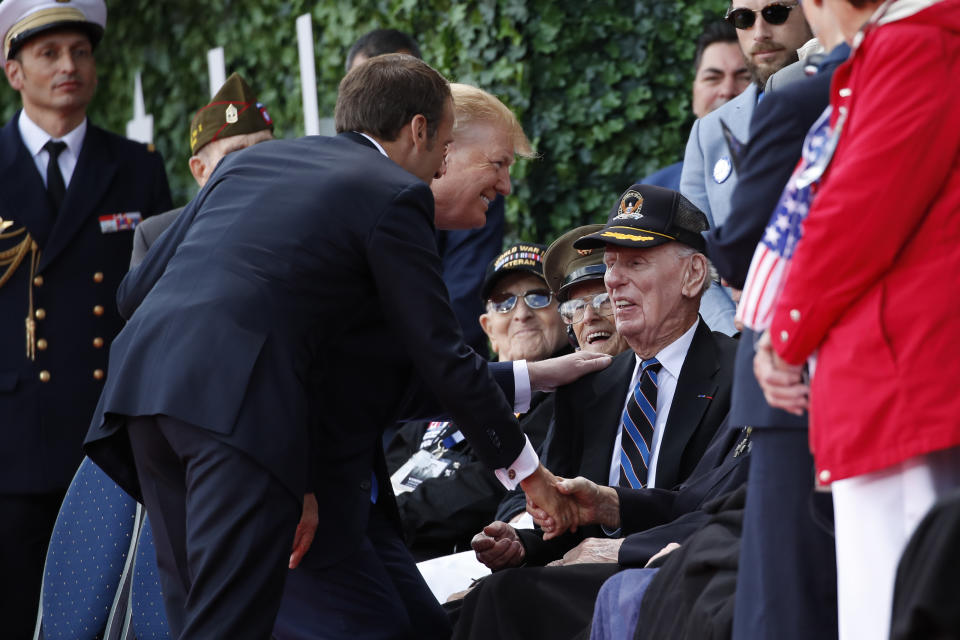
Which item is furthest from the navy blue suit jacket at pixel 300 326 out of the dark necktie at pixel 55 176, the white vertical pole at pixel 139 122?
the white vertical pole at pixel 139 122

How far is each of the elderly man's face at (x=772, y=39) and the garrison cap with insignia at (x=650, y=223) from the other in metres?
0.67

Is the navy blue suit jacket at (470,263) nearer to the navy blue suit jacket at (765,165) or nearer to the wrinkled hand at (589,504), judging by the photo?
the wrinkled hand at (589,504)

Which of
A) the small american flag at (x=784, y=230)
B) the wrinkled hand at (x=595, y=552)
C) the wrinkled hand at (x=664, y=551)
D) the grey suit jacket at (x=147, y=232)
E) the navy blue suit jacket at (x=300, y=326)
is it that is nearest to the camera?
the small american flag at (x=784, y=230)

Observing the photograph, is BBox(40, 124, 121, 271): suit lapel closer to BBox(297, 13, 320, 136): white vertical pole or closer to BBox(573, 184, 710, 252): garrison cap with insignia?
BBox(297, 13, 320, 136): white vertical pole

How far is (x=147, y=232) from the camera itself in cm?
494

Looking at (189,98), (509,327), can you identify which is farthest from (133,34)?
(509,327)

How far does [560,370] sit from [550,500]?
1.86 ft

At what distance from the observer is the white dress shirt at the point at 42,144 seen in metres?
5.36

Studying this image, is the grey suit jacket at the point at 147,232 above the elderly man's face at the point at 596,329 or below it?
above

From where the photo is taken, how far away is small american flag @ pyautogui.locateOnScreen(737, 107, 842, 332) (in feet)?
7.80

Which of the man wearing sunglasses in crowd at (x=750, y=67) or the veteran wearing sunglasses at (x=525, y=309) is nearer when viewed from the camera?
the man wearing sunglasses in crowd at (x=750, y=67)

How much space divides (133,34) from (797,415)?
761 cm

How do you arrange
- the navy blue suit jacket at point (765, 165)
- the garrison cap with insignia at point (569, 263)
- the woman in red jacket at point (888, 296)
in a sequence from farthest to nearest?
the garrison cap with insignia at point (569, 263)
the navy blue suit jacket at point (765, 165)
the woman in red jacket at point (888, 296)

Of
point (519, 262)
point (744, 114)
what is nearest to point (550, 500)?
point (744, 114)
